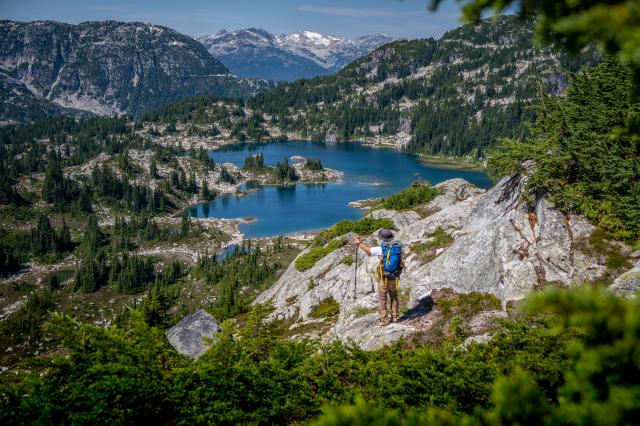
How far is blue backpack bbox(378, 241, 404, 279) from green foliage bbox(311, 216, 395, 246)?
17908mm

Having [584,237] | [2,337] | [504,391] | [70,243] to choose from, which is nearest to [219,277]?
[2,337]

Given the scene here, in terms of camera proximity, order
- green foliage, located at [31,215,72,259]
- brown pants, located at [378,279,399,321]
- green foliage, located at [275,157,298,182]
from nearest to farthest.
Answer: brown pants, located at [378,279,399,321]
green foliage, located at [31,215,72,259]
green foliage, located at [275,157,298,182]

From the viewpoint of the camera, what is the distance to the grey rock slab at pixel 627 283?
12952 mm

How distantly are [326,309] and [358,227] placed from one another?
35.1ft

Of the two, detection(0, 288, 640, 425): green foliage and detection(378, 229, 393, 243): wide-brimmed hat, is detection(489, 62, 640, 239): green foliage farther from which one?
detection(0, 288, 640, 425): green foliage

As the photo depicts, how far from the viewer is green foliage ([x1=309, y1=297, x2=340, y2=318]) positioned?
78.9 feet

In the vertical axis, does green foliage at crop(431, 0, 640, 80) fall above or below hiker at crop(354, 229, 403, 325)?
above

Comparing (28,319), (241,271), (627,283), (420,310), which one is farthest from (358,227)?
(28,319)

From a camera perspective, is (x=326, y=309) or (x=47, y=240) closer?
(x=326, y=309)

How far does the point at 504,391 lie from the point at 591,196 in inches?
643

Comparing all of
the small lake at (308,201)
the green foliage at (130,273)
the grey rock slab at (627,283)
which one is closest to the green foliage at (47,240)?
the green foliage at (130,273)

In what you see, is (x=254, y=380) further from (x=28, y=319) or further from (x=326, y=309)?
(x=28, y=319)

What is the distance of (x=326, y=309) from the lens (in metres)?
24.8

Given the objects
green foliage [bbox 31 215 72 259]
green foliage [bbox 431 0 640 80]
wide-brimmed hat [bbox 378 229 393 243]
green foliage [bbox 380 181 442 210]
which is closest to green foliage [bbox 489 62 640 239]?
→ wide-brimmed hat [bbox 378 229 393 243]
